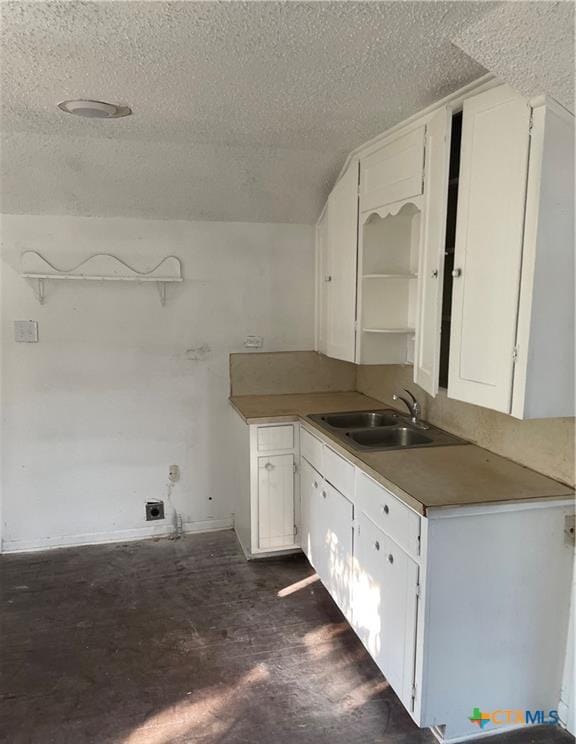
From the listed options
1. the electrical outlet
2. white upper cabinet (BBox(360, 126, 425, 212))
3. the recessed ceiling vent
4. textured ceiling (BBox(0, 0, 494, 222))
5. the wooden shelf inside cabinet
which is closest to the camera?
textured ceiling (BBox(0, 0, 494, 222))

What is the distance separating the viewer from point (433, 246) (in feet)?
6.48

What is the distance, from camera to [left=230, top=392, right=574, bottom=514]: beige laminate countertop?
1.64 metres

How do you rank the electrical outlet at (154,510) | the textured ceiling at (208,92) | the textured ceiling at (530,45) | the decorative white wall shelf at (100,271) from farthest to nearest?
the electrical outlet at (154,510) → the decorative white wall shelf at (100,271) → the textured ceiling at (208,92) → the textured ceiling at (530,45)

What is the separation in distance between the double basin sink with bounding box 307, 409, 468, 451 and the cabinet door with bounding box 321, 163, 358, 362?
35 cm

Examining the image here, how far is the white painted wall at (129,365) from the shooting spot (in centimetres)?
305

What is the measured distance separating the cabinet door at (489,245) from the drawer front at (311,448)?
89cm

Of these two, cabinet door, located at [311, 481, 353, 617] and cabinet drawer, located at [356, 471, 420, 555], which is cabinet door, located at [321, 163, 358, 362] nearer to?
cabinet door, located at [311, 481, 353, 617]

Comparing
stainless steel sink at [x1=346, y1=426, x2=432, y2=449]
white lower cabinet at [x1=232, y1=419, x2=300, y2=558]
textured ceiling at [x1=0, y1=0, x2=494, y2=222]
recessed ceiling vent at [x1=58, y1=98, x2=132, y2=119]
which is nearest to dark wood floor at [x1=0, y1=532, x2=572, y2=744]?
white lower cabinet at [x1=232, y1=419, x2=300, y2=558]

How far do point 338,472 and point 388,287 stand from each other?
3.29 feet

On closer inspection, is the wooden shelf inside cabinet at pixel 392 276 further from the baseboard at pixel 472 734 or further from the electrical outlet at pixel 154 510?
the electrical outlet at pixel 154 510

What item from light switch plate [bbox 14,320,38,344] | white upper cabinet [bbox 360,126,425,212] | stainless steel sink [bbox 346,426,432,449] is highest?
white upper cabinet [bbox 360,126,425,212]

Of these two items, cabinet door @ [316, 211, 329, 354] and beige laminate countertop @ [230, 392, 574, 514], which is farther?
cabinet door @ [316, 211, 329, 354]

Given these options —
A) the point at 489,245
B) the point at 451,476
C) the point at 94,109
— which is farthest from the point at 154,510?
the point at 489,245

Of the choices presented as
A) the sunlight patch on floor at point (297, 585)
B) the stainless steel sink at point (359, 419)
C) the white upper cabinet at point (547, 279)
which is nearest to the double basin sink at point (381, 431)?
the stainless steel sink at point (359, 419)
